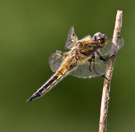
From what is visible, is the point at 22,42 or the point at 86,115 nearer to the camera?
the point at 86,115

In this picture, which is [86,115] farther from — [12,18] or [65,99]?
[12,18]

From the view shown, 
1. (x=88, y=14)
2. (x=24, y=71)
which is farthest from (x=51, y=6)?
(x=24, y=71)

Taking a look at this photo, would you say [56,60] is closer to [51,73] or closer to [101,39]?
[101,39]

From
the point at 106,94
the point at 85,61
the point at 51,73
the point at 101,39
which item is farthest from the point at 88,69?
the point at 51,73

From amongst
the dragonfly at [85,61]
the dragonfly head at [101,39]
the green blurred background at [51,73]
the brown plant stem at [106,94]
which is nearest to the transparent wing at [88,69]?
the dragonfly at [85,61]

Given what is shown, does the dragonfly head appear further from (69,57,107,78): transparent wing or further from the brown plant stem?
the brown plant stem

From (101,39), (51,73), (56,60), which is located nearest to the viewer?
(101,39)

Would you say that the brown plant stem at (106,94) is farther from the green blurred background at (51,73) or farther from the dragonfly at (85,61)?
the green blurred background at (51,73)

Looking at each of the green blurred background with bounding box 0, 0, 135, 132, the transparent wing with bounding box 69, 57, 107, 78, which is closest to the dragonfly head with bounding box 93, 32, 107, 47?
the transparent wing with bounding box 69, 57, 107, 78
